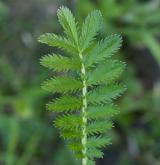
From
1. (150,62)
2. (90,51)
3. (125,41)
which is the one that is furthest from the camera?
(150,62)

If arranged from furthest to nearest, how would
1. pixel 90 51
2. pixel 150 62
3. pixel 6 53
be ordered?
pixel 150 62
pixel 6 53
pixel 90 51

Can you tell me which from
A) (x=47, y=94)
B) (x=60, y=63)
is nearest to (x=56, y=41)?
(x=60, y=63)

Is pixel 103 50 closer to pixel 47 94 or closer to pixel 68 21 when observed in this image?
pixel 68 21

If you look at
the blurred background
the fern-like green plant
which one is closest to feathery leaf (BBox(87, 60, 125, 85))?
the fern-like green plant

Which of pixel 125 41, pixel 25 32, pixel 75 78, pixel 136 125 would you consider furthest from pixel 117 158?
pixel 75 78

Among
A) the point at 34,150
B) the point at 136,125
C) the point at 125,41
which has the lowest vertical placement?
the point at 34,150

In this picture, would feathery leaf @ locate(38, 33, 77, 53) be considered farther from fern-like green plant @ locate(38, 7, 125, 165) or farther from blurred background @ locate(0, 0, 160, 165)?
blurred background @ locate(0, 0, 160, 165)

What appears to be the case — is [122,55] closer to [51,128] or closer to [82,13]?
[82,13]
